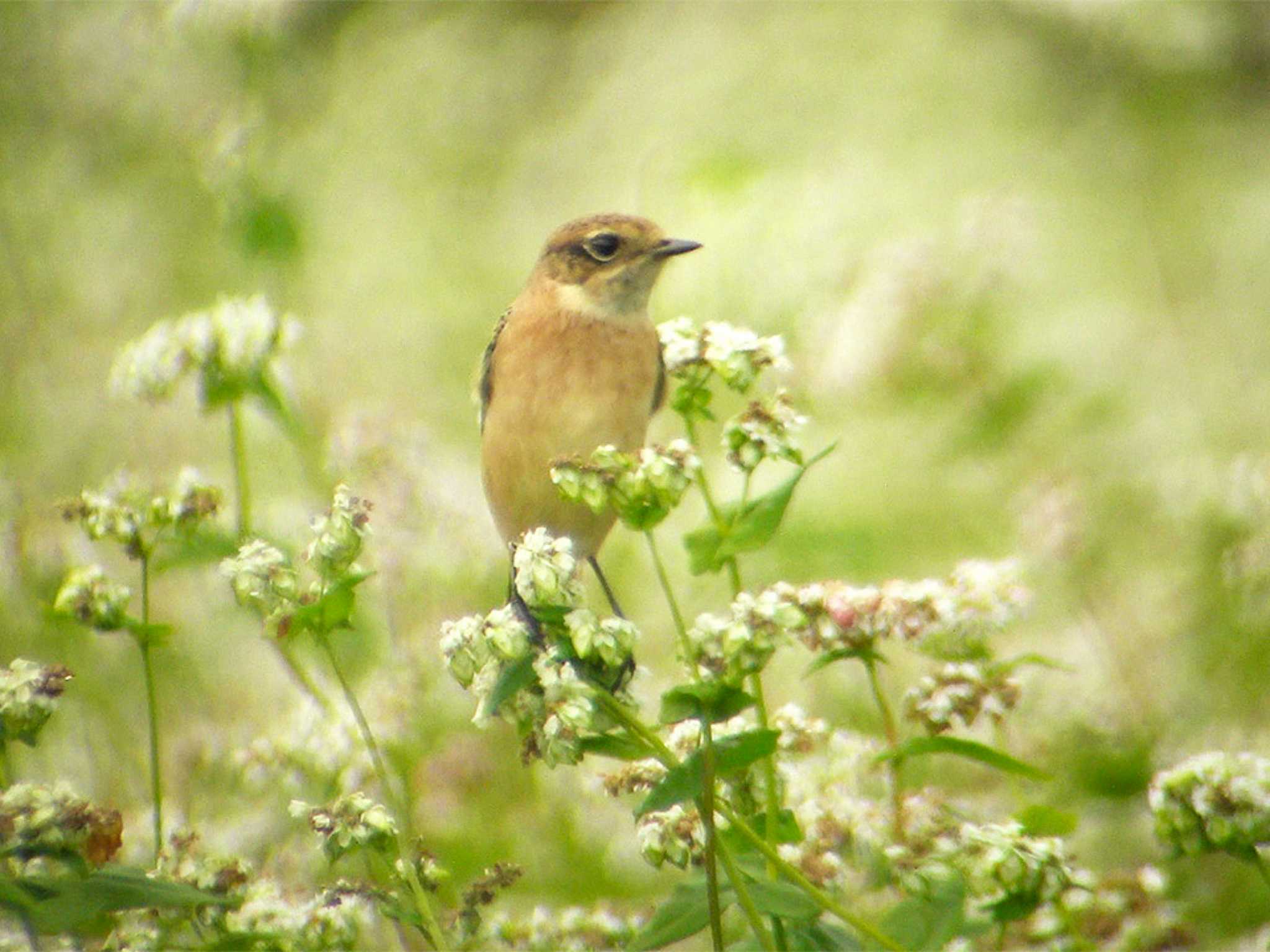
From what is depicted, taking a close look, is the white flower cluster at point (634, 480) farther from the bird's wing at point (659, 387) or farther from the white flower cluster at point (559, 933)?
the bird's wing at point (659, 387)

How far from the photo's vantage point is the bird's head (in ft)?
10.2

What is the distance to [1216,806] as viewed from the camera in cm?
170

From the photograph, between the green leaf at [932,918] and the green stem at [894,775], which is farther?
the green stem at [894,775]

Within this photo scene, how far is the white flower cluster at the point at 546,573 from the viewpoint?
166cm

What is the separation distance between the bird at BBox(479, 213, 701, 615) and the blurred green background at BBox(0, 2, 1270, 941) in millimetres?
440

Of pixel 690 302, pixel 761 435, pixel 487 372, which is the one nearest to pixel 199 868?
pixel 761 435

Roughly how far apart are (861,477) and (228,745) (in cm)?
232

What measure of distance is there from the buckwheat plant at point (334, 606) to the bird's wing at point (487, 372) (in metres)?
1.44

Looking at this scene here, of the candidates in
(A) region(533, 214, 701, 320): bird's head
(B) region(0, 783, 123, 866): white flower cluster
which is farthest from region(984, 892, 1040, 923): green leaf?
(A) region(533, 214, 701, 320): bird's head

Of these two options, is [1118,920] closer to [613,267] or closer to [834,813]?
[834,813]

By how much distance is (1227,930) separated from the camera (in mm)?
2461

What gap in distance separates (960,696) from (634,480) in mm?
583

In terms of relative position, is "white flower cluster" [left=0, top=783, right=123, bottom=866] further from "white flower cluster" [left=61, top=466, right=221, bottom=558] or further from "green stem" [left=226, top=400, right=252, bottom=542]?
"green stem" [left=226, top=400, right=252, bottom=542]

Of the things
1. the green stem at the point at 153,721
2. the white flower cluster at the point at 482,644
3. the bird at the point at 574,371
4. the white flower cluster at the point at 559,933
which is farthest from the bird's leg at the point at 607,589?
the white flower cluster at the point at 482,644
